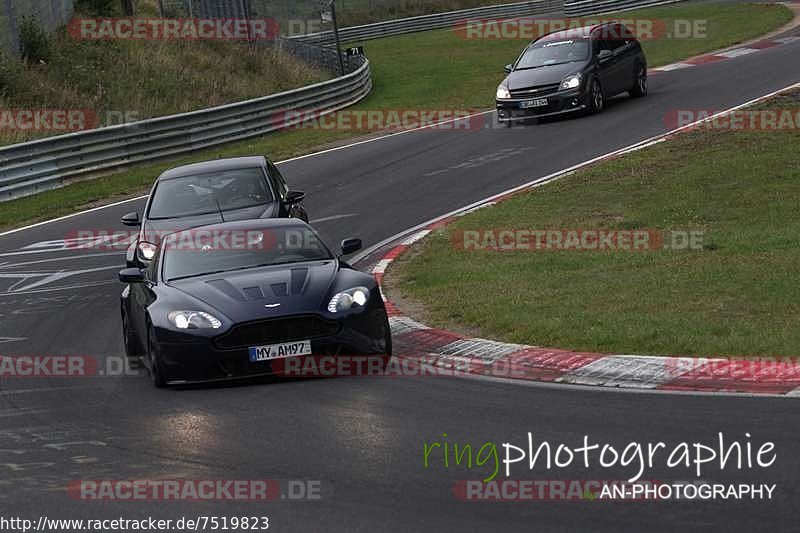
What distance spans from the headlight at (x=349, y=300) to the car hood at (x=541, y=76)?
1767 centimetres

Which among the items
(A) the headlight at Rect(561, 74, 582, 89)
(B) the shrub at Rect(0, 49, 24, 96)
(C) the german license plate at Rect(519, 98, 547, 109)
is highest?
(B) the shrub at Rect(0, 49, 24, 96)

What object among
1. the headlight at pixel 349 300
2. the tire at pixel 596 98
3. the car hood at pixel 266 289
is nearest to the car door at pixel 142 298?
the car hood at pixel 266 289

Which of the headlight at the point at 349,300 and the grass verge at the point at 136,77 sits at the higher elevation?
the headlight at the point at 349,300

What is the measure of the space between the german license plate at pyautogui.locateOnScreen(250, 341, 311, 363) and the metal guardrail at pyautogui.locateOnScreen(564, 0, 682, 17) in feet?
179

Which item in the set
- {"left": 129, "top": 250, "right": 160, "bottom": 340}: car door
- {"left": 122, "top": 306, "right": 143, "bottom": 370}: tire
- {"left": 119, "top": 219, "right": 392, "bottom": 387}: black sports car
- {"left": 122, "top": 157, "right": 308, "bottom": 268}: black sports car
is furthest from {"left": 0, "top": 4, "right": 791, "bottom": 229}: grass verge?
{"left": 119, "top": 219, "right": 392, "bottom": 387}: black sports car

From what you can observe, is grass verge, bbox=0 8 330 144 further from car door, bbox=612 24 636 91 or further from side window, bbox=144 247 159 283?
side window, bbox=144 247 159 283

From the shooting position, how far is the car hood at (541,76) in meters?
27.8

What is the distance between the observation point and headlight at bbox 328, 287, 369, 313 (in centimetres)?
1068

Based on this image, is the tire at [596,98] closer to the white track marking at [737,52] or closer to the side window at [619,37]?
the side window at [619,37]

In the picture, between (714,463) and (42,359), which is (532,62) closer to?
(42,359)

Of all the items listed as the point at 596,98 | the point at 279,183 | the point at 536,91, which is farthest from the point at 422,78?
the point at 279,183

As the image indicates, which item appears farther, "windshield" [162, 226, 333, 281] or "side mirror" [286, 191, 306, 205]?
"side mirror" [286, 191, 306, 205]

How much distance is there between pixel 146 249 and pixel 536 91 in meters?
14.2

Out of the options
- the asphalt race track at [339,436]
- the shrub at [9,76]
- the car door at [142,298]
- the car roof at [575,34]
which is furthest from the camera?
the shrub at [9,76]
